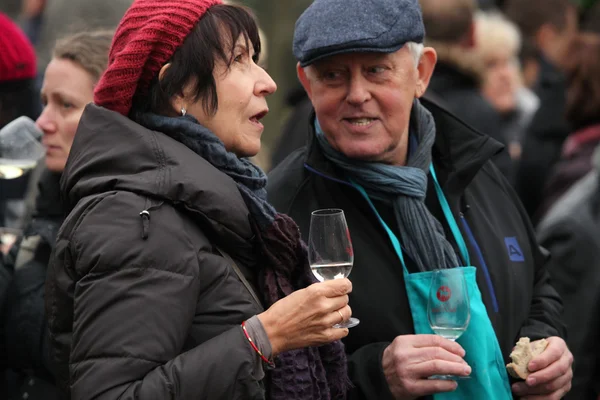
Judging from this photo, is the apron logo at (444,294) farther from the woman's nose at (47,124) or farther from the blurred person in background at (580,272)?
the blurred person in background at (580,272)

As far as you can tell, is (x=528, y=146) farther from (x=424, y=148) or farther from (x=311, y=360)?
(x=311, y=360)

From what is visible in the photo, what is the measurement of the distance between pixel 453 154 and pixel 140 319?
165 cm

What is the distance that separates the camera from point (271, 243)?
2.78 m

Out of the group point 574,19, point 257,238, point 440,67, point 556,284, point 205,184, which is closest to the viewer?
point 205,184

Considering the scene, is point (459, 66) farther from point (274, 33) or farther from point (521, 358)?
point (521, 358)

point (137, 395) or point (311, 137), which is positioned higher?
point (311, 137)

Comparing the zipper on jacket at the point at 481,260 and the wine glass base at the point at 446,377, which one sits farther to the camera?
the zipper on jacket at the point at 481,260

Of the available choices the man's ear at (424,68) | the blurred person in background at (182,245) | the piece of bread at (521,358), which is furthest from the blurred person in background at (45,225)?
the piece of bread at (521,358)

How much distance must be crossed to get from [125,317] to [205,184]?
1.39 ft

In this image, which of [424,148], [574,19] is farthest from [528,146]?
[424,148]

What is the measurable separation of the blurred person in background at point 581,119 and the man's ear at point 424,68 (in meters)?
2.74

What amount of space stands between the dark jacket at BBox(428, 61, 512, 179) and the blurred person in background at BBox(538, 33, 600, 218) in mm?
343

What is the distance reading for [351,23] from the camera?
3.29 metres

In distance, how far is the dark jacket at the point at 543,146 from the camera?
7.92 m
